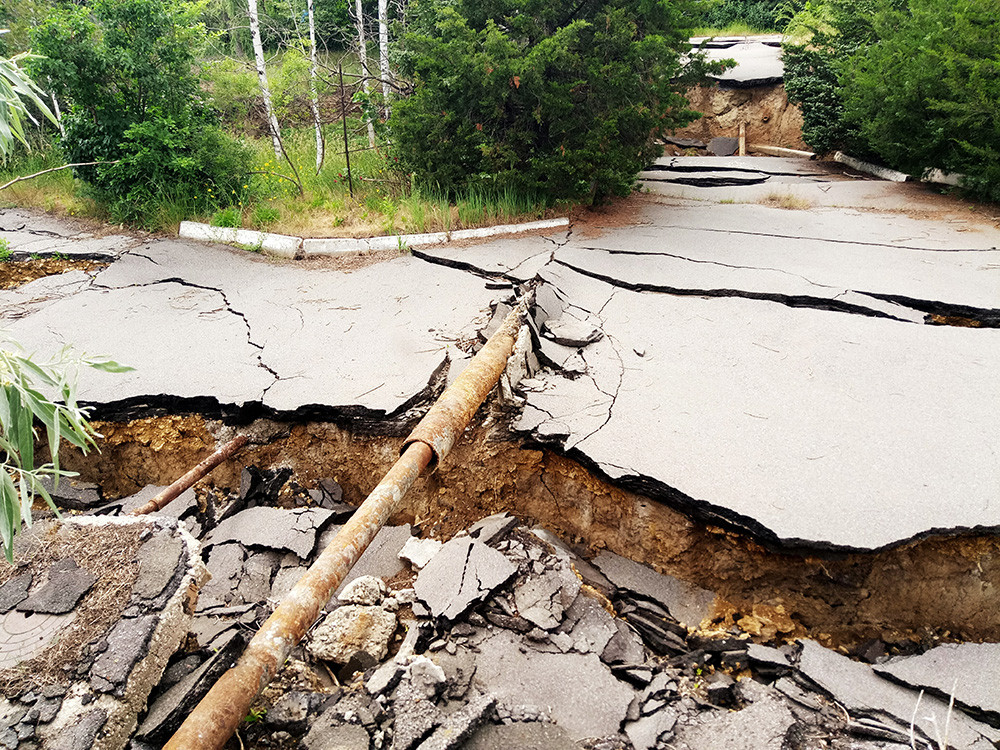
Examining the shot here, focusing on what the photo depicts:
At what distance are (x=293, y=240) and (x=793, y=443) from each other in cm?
557

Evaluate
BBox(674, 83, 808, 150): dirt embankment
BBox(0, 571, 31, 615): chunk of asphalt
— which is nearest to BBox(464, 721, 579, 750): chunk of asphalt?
BBox(0, 571, 31, 615): chunk of asphalt

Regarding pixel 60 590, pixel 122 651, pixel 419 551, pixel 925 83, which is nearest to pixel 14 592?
pixel 60 590

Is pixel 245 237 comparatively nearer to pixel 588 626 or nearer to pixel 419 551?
pixel 419 551

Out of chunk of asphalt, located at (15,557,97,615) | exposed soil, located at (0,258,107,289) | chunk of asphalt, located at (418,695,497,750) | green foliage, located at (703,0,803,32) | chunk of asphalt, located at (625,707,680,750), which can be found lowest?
chunk of asphalt, located at (625,707,680,750)

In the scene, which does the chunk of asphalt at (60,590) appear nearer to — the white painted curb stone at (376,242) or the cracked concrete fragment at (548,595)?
the cracked concrete fragment at (548,595)

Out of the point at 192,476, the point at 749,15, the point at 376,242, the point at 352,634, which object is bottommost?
the point at 352,634

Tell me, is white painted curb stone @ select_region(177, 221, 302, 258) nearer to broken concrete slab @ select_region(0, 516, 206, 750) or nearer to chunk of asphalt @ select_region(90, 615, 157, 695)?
broken concrete slab @ select_region(0, 516, 206, 750)

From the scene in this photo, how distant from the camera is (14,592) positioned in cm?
235

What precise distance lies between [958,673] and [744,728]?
975mm

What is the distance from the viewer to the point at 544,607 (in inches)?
113

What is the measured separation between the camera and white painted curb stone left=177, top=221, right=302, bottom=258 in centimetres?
670

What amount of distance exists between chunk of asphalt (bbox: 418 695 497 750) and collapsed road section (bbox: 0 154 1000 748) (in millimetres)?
17

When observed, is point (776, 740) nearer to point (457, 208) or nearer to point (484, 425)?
point (484, 425)

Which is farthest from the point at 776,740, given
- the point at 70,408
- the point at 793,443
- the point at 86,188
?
the point at 86,188
